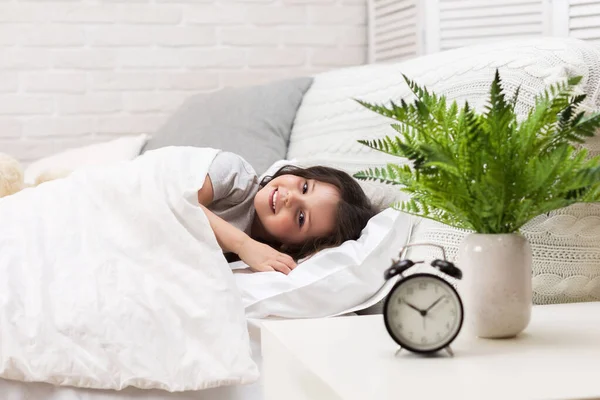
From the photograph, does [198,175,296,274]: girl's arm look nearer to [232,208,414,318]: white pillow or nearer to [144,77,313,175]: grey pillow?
[232,208,414,318]: white pillow

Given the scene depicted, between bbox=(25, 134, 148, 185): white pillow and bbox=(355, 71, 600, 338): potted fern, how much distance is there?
1.70m

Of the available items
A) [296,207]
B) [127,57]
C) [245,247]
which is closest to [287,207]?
[296,207]

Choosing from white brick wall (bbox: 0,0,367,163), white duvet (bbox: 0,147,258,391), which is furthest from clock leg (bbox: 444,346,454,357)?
white brick wall (bbox: 0,0,367,163)

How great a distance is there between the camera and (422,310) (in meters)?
1.03

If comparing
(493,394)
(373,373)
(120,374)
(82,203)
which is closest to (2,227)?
(82,203)

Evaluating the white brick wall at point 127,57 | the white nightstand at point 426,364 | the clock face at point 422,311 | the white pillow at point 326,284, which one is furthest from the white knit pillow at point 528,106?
the white brick wall at point 127,57

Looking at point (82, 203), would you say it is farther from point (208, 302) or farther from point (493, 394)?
point (493, 394)

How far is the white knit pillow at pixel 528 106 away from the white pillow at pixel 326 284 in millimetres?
77

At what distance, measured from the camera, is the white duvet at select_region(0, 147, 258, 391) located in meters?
1.39

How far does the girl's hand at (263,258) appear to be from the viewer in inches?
67.3

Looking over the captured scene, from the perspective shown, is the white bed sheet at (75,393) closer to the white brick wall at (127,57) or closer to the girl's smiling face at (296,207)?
the girl's smiling face at (296,207)

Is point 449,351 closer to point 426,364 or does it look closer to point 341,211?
point 426,364

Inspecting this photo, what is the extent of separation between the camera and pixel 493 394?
2.77ft

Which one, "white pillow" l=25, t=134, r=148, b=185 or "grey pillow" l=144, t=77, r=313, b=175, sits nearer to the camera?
"grey pillow" l=144, t=77, r=313, b=175
